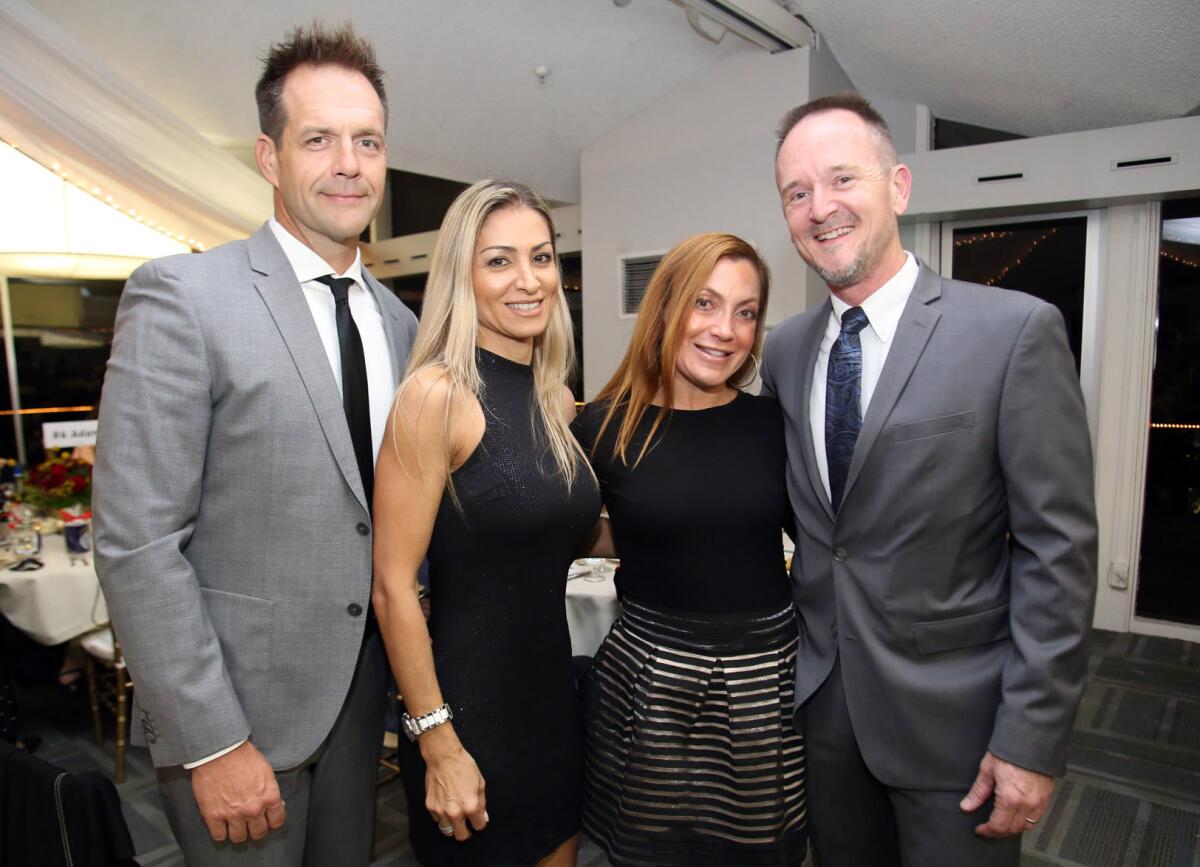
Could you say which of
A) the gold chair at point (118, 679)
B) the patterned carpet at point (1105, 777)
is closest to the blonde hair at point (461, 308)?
the patterned carpet at point (1105, 777)

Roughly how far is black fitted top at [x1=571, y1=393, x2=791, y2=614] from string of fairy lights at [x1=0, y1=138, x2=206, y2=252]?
278 cm

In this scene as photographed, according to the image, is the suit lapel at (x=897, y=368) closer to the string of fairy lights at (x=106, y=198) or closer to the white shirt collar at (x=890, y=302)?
the white shirt collar at (x=890, y=302)

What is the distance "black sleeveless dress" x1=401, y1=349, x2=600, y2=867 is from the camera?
135cm

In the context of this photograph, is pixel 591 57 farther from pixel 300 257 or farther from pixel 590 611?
pixel 300 257

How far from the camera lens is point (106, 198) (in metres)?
3.93

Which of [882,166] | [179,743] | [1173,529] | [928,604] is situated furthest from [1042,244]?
[179,743]

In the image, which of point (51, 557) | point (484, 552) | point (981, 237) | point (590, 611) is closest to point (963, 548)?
point (484, 552)

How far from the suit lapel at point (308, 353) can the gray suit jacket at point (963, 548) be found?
862 millimetres

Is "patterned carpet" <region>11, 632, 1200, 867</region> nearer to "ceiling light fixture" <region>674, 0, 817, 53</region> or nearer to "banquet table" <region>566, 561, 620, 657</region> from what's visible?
"banquet table" <region>566, 561, 620, 657</region>

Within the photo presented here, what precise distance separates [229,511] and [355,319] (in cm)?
43

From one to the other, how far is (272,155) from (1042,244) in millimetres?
4721

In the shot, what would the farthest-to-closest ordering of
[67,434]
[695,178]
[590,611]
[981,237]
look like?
1. [981,237]
2. [695,178]
3. [67,434]
4. [590,611]

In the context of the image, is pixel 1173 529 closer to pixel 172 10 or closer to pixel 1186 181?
pixel 1186 181

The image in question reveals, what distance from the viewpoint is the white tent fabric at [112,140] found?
2977 millimetres
